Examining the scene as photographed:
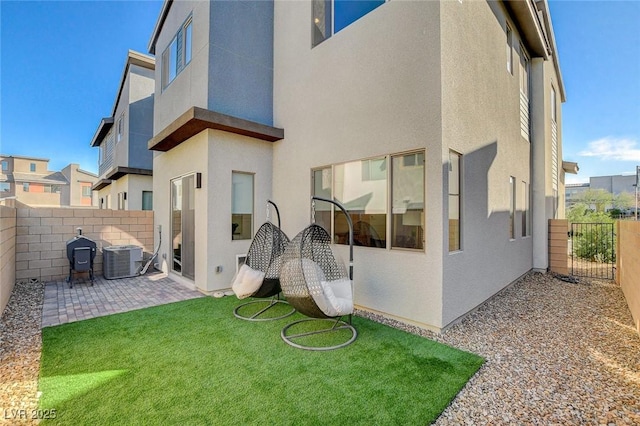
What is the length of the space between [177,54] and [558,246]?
12.1m

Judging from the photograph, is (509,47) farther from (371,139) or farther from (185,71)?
(185,71)

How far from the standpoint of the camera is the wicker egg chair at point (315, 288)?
12.6 feet

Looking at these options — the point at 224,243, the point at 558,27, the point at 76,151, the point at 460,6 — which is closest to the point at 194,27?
the point at 224,243

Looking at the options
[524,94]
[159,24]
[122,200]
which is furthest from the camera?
[122,200]

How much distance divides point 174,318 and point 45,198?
87.5 feet

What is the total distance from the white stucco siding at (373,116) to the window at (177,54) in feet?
8.03

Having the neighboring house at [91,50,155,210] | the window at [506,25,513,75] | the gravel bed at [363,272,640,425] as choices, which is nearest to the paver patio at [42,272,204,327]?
the gravel bed at [363,272,640,425]

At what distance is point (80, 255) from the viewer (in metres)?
6.86

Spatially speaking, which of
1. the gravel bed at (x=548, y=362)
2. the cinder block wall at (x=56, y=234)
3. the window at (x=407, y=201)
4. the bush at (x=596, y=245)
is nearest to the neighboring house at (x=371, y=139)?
the window at (x=407, y=201)

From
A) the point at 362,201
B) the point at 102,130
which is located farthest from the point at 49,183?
the point at 362,201

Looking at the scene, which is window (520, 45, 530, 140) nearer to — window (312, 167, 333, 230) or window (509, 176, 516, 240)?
window (509, 176, 516, 240)

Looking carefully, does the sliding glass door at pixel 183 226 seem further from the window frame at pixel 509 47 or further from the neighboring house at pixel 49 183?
the neighboring house at pixel 49 183

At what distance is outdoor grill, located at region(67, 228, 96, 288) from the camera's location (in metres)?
6.82

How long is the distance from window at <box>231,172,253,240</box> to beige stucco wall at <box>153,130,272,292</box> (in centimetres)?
12
